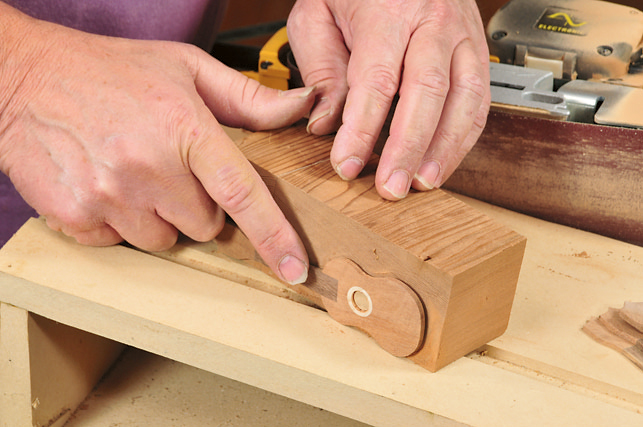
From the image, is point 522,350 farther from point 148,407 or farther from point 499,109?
point 148,407

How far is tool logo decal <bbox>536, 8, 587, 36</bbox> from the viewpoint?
42.8 inches

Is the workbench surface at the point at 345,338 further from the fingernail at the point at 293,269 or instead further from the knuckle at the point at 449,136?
the knuckle at the point at 449,136

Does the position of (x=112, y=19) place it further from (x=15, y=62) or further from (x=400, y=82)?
(x=400, y=82)

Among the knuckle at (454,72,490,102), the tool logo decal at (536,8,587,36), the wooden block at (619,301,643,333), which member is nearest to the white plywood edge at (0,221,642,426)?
the wooden block at (619,301,643,333)

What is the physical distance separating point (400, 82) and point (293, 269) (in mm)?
277

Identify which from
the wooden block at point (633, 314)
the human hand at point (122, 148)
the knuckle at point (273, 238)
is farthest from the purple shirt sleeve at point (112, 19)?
the wooden block at point (633, 314)

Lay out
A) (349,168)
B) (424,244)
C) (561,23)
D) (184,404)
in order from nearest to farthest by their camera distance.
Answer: (424,244) → (349,168) → (184,404) → (561,23)

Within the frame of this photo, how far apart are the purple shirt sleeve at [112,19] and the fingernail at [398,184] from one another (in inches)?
27.3

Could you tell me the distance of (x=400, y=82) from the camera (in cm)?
78

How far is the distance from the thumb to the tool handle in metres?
0.22

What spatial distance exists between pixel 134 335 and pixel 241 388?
0.22 m

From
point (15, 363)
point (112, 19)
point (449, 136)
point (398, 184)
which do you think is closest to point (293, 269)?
point (398, 184)

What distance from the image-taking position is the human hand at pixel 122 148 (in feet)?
2.24

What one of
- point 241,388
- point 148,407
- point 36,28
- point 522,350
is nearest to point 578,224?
point 522,350
